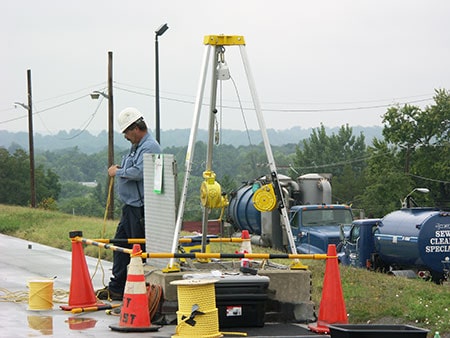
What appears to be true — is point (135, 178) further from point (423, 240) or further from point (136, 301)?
point (423, 240)

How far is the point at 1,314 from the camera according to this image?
1248 centimetres

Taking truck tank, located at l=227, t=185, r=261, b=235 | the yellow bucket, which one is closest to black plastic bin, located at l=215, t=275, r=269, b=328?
the yellow bucket

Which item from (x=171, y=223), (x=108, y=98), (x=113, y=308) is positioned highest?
(x=108, y=98)

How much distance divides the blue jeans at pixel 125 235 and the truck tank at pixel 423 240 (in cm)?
897

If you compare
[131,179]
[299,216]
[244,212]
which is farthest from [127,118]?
[244,212]

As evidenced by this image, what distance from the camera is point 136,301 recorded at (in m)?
11.2

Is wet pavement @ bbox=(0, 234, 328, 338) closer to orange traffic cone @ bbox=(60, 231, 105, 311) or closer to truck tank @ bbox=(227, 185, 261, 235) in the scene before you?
orange traffic cone @ bbox=(60, 231, 105, 311)

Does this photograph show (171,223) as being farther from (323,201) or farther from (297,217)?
(323,201)

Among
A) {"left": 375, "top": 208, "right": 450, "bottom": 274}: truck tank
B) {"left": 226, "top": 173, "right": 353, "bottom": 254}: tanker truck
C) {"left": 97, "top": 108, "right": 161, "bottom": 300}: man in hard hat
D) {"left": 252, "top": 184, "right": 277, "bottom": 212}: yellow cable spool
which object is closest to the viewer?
{"left": 252, "top": 184, "right": 277, "bottom": 212}: yellow cable spool

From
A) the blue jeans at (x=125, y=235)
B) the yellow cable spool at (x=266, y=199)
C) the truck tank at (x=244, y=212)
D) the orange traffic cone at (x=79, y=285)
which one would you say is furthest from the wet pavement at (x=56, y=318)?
the truck tank at (x=244, y=212)

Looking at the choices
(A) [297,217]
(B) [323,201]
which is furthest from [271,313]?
(B) [323,201]

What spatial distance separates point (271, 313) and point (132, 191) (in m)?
2.88

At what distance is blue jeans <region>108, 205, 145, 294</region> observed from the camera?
44.7 ft

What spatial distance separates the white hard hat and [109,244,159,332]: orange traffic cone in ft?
9.11
